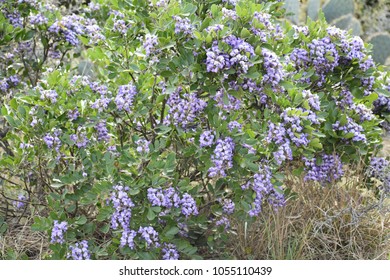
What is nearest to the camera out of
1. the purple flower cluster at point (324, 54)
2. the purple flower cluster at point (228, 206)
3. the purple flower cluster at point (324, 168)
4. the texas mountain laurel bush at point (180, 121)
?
the texas mountain laurel bush at point (180, 121)

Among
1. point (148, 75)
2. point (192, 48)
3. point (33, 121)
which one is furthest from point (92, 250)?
point (192, 48)

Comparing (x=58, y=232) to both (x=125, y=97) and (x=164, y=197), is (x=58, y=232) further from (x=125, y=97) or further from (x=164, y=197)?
(x=125, y=97)

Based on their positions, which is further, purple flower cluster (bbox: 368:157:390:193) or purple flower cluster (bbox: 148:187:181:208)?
purple flower cluster (bbox: 368:157:390:193)

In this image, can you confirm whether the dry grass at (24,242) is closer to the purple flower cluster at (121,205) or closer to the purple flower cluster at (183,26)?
the purple flower cluster at (121,205)

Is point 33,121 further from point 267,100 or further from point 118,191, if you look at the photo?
point 267,100

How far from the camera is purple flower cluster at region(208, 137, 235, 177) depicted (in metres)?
2.77

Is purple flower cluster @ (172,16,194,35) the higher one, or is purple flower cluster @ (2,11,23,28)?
purple flower cluster @ (172,16,194,35)

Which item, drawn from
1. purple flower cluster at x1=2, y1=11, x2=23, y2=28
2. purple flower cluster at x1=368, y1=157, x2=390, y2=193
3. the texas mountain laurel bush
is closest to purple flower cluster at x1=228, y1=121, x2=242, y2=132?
the texas mountain laurel bush

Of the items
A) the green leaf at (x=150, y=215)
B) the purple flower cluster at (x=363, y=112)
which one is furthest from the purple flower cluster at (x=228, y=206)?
the purple flower cluster at (x=363, y=112)

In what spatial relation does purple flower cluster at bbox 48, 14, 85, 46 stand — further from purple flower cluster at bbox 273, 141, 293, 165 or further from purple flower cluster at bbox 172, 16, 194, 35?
purple flower cluster at bbox 273, 141, 293, 165

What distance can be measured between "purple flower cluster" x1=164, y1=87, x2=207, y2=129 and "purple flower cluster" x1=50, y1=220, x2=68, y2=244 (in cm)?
69

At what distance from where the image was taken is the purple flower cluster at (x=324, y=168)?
11.1 feet

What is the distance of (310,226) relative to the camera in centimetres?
338

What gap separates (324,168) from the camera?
3.45 meters
